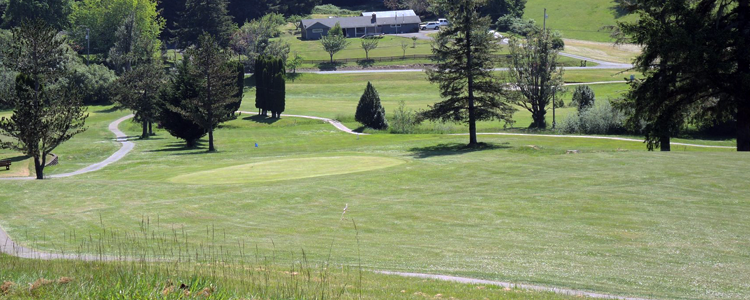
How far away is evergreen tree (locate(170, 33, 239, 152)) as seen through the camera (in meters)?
59.5

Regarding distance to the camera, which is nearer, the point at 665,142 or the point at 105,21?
the point at 665,142

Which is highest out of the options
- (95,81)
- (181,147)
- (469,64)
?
(95,81)

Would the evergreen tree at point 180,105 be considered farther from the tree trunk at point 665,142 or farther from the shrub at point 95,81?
the shrub at point 95,81

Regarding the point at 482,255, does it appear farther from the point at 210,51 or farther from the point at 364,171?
the point at 210,51

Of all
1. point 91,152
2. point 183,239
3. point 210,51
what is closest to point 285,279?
point 183,239

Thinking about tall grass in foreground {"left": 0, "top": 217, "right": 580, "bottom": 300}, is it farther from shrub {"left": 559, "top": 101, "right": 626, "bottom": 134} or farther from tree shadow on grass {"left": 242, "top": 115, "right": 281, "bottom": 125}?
tree shadow on grass {"left": 242, "top": 115, "right": 281, "bottom": 125}

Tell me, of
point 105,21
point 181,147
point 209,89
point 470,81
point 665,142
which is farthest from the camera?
point 105,21

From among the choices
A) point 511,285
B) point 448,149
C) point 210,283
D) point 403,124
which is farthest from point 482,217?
point 403,124

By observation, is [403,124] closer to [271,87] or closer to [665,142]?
[271,87]

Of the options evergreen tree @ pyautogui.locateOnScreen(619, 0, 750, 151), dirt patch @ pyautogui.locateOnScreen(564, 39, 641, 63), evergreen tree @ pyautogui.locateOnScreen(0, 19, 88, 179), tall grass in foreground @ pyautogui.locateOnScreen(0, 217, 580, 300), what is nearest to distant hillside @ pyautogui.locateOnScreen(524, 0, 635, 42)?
dirt patch @ pyautogui.locateOnScreen(564, 39, 641, 63)

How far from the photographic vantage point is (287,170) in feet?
121

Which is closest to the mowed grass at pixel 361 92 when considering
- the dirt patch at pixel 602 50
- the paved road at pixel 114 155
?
the dirt patch at pixel 602 50

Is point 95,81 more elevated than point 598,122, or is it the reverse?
point 95,81

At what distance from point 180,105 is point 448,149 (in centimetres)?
2683
